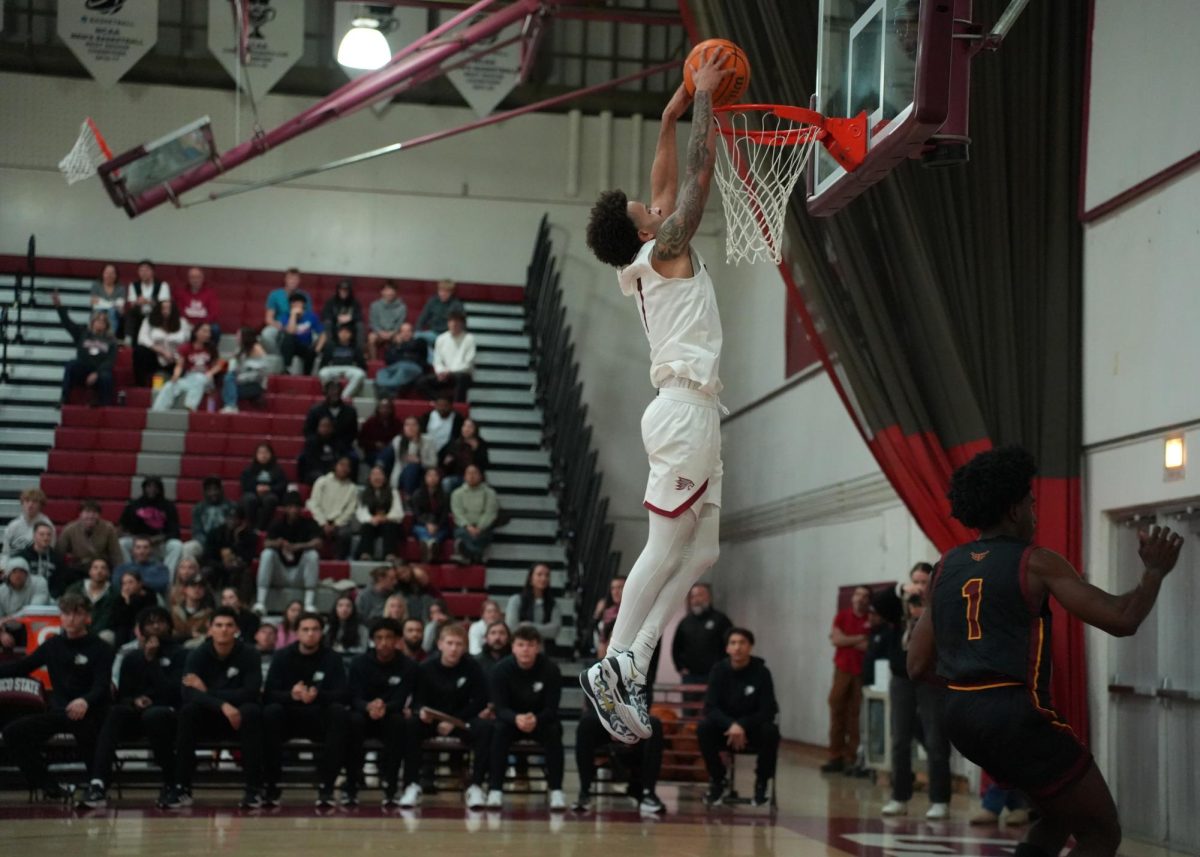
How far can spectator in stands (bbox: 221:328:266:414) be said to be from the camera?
1783 cm

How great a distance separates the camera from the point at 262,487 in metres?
15.4

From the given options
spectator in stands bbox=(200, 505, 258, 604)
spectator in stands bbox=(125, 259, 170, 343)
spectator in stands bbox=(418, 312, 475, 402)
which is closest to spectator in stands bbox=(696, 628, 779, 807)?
spectator in stands bbox=(200, 505, 258, 604)

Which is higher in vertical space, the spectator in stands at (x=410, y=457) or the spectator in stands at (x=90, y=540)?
the spectator in stands at (x=410, y=457)

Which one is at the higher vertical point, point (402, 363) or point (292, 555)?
point (402, 363)

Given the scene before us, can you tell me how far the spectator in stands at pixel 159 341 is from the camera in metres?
17.9

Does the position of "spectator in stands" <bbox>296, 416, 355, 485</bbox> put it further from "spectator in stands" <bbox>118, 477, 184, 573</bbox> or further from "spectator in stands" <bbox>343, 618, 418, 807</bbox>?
"spectator in stands" <bbox>343, 618, 418, 807</bbox>

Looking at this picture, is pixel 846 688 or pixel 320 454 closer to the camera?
pixel 846 688

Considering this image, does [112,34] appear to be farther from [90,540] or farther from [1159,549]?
[1159,549]

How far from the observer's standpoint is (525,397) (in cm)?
1952

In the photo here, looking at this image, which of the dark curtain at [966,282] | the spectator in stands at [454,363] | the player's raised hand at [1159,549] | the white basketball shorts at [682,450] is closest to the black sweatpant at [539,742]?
the dark curtain at [966,282]

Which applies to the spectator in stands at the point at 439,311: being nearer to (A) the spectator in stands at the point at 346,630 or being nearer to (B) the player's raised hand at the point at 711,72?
(A) the spectator in stands at the point at 346,630

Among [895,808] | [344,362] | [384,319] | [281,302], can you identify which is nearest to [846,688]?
[895,808]

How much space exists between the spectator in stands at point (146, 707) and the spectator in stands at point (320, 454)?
5.36m

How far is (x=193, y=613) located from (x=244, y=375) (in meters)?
5.85
